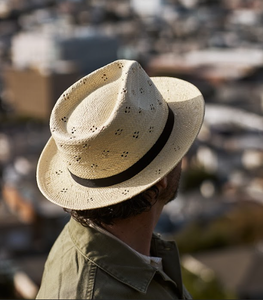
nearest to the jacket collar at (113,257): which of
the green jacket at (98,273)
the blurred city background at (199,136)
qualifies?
the green jacket at (98,273)

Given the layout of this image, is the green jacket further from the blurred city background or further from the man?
the blurred city background

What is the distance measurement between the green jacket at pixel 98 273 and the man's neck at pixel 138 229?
0.08 feet

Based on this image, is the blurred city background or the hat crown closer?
the hat crown

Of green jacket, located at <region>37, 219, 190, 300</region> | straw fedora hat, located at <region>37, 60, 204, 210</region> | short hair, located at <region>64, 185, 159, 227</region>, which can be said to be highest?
straw fedora hat, located at <region>37, 60, 204, 210</region>

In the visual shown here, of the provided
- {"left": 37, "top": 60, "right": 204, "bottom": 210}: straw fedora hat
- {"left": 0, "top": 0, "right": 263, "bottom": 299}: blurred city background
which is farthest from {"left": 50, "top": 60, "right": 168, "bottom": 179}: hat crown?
{"left": 0, "top": 0, "right": 263, "bottom": 299}: blurred city background

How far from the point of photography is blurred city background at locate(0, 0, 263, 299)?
796 cm

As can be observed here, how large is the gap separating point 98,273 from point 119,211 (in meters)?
0.09

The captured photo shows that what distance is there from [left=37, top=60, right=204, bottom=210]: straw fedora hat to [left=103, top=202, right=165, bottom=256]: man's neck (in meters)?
0.04

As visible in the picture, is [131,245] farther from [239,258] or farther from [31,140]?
[31,140]

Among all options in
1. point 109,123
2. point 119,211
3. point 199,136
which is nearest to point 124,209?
point 119,211

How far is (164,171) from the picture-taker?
1032 millimetres

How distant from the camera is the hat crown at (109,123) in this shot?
103cm

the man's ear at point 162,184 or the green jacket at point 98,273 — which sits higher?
the man's ear at point 162,184

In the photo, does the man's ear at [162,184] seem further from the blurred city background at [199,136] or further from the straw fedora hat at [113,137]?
the blurred city background at [199,136]
